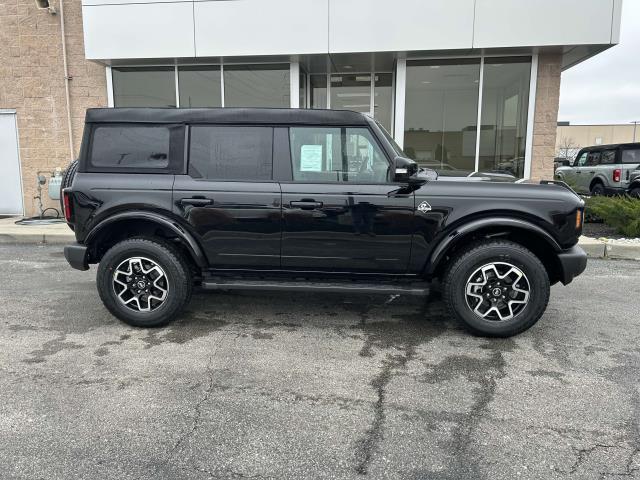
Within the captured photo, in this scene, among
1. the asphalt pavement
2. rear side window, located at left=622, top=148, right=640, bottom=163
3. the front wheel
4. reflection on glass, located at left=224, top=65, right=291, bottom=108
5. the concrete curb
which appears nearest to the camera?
the asphalt pavement

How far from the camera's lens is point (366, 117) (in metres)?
4.24

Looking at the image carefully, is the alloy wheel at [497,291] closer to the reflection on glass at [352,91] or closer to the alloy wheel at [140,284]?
the alloy wheel at [140,284]

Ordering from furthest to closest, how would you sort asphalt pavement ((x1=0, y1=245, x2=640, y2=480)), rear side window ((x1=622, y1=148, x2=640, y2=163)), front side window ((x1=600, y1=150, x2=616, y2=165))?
front side window ((x1=600, y1=150, x2=616, y2=165)) < rear side window ((x1=622, y1=148, x2=640, y2=163)) < asphalt pavement ((x1=0, y1=245, x2=640, y2=480))

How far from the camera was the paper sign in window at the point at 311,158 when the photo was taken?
13.9 feet

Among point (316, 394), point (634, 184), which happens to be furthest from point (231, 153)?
point (634, 184)

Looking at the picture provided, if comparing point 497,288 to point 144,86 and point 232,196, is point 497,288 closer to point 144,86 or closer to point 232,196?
point 232,196

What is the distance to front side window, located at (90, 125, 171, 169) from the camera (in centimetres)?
438

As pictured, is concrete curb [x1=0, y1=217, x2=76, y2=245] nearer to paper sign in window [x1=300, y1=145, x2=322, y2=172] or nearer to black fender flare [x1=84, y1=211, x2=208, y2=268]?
black fender flare [x1=84, y1=211, x2=208, y2=268]

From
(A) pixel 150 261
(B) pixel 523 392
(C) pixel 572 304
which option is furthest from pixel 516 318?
(A) pixel 150 261

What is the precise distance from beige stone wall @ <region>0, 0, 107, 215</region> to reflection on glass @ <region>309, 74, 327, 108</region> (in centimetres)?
445

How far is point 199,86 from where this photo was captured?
1038 centimetres

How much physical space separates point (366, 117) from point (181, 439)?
288 cm

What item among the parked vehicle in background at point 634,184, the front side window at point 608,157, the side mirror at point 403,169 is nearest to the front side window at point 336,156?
the side mirror at point 403,169

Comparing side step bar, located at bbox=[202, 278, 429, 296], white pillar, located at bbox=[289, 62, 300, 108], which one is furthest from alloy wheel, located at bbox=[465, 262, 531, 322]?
white pillar, located at bbox=[289, 62, 300, 108]
